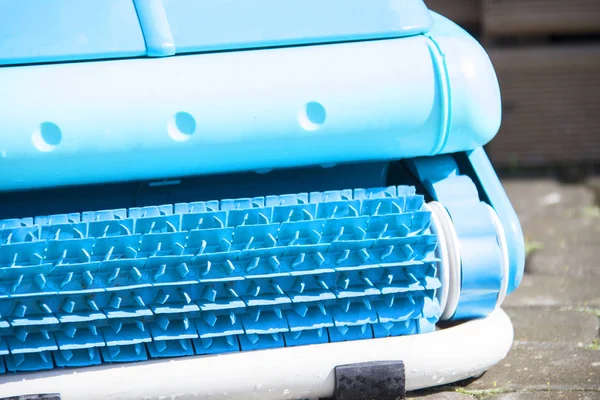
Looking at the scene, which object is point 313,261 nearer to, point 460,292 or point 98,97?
point 460,292

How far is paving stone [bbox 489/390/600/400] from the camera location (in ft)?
4.43

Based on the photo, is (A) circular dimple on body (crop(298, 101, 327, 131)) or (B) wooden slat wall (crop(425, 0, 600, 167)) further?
(B) wooden slat wall (crop(425, 0, 600, 167))

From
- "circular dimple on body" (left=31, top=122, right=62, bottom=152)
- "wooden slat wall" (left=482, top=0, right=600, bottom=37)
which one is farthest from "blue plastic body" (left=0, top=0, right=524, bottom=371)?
"wooden slat wall" (left=482, top=0, right=600, bottom=37)

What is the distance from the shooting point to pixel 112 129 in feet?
4.12

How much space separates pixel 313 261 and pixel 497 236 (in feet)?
0.94

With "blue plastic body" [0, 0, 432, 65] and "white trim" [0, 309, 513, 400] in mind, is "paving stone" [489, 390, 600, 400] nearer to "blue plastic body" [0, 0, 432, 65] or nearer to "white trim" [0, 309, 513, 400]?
"white trim" [0, 309, 513, 400]

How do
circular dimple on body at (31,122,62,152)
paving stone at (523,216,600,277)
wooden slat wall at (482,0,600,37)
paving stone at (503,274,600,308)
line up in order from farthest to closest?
1. wooden slat wall at (482,0,600,37)
2. paving stone at (523,216,600,277)
3. paving stone at (503,274,600,308)
4. circular dimple on body at (31,122,62,152)

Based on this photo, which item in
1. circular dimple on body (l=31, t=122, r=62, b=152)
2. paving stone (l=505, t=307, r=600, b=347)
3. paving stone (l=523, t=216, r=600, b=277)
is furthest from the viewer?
paving stone (l=523, t=216, r=600, b=277)

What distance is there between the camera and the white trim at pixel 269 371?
127 centimetres

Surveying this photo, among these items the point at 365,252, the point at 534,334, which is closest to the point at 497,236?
the point at 365,252

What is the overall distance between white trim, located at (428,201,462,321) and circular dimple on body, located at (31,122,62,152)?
56 cm

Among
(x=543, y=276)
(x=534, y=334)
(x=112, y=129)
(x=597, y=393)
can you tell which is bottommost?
(x=597, y=393)

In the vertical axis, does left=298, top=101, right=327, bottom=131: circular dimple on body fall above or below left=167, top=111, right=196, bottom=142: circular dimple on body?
below

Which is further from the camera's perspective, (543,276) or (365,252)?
(543,276)
